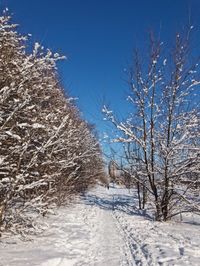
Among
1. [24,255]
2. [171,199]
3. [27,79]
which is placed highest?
[27,79]

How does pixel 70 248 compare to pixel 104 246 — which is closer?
pixel 70 248

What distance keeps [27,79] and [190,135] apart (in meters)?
8.52

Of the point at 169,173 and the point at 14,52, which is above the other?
the point at 14,52

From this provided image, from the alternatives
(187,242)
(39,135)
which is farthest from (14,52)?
(187,242)

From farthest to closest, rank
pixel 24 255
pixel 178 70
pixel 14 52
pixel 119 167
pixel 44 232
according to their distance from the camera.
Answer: pixel 119 167 → pixel 178 70 → pixel 44 232 → pixel 14 52 → pixel 24 255

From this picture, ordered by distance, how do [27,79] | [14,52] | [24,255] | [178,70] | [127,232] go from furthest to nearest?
[178,70] → [127,232] → [14,52] → [27,79] → [24,255]

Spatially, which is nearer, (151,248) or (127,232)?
(151,248)

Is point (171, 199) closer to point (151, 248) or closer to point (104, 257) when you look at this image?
point (151, 248)

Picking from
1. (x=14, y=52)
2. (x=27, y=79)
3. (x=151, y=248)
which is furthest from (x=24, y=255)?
(x=14, y=52)

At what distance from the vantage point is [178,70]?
15.1 m

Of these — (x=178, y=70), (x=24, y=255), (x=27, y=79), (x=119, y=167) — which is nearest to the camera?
(x=24, y=255)

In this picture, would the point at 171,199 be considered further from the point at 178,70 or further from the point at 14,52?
the point at 14,52

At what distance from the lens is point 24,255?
8.50 metres

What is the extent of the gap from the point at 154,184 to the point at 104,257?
25.3 feet
